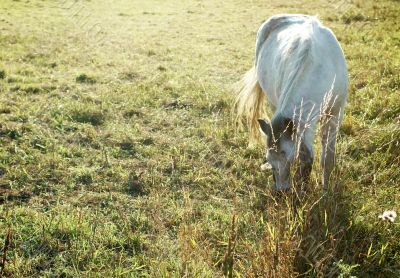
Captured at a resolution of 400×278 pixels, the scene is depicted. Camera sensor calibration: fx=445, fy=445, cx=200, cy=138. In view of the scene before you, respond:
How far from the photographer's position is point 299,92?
12.6ft

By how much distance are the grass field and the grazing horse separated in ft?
0.83

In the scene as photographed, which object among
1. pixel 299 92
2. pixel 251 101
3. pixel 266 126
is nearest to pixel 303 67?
pixel 299 92

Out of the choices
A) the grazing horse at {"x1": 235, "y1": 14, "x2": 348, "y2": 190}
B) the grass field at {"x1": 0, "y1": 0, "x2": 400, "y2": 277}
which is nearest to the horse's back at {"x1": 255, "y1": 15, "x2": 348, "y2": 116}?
the grazing horse at {"x1": 235, "y1": 14, "x2": 348, "y2": 190}

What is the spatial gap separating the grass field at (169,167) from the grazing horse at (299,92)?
10.0 inches

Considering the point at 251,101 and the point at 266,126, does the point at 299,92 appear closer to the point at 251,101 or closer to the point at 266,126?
the point at 266,126

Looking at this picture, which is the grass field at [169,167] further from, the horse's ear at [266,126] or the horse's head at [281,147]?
the horse's ear at [266,126]

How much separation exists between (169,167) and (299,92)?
1.86m

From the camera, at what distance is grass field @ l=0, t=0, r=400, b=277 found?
10.2ft

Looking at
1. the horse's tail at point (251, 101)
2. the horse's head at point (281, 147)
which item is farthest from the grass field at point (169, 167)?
the horse's tail at point (251, 101)

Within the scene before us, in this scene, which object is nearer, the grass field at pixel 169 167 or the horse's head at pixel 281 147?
the grass field at pixel 169 167

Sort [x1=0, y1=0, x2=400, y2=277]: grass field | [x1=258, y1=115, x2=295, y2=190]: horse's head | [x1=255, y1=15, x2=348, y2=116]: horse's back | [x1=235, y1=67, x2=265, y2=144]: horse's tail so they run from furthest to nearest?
[x1=235, y1=67, x2=265, y2=144]: horse's tail, [x1=255, y1=15, x2=348, y2=116]: horse's back, [x1=258, y1=115, x2=295, y2=190]: horse's head, [x1=0, y1=0, x2=400, y2=277]: grass field

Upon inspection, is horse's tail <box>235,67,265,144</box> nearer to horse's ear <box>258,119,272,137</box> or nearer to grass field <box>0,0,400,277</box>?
grass field <box>0,0,400,277</box>

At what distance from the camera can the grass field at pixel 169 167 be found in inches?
123

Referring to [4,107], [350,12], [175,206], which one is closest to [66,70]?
[4,107]
